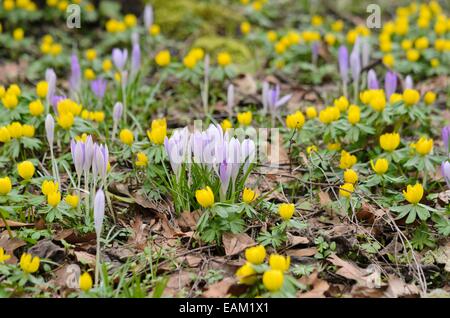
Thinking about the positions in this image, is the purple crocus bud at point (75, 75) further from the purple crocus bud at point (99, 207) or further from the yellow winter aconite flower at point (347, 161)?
the yellow winter aconite flower at point (347, 161)

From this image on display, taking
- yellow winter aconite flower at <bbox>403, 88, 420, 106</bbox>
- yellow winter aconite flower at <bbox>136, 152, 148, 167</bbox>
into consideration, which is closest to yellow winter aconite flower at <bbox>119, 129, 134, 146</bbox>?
yellow winter aconite flower at <bbox>136, 152, 148, 167</bbox>

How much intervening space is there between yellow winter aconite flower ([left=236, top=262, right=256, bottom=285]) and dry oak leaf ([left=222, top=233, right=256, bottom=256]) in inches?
12.6

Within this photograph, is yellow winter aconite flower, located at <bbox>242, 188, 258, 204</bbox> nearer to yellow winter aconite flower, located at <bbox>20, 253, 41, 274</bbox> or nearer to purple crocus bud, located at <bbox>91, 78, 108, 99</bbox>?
yellow winter aconite flower, located at <bbox>20, 253, 41, 274</bbox>

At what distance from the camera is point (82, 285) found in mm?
2539

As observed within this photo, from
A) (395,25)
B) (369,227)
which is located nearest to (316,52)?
(395,25)

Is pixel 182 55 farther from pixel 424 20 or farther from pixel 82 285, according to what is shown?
pixel 82 285

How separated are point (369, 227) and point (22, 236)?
176 cm

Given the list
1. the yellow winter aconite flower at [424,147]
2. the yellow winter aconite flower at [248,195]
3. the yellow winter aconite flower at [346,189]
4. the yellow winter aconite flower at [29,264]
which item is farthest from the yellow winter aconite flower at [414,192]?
the yellow winter aconite flower at [29,264]

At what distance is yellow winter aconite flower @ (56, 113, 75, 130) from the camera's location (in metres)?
3.51

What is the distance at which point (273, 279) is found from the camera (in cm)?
245

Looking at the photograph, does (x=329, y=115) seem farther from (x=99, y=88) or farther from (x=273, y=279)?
(x=99, y=88)

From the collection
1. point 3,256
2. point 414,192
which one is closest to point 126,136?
point 3,256

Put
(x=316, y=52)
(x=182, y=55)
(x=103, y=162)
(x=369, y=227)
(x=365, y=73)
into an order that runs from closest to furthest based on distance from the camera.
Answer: (x=103, y=162) < (x=369, y=227) < (x=365, y=73) < (x=316, y=52) < (x=182, y=55)

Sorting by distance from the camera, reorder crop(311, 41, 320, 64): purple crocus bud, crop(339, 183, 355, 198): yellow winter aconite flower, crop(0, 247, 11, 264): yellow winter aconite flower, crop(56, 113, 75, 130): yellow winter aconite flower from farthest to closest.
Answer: crop(311, 41, 320, 64): purple crocus bud, crop(56, 113, 75, 130): yellow winter aconite flower, crop(339, 183, 355, 198): yellow winter aconite flower, crop(0, 247, 11, 264): yellow winter aconite flower
